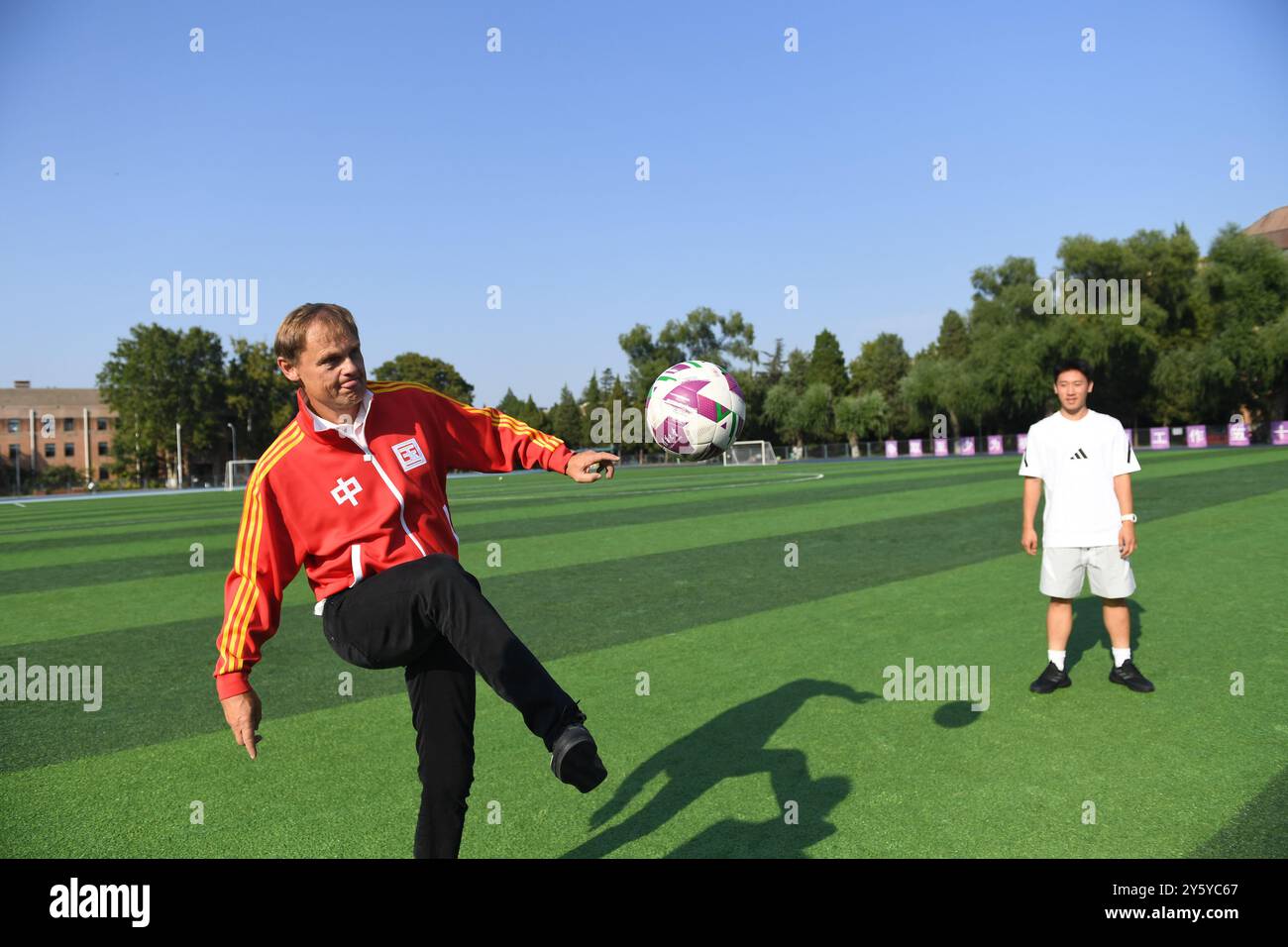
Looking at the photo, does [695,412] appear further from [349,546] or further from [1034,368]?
[1034,368]

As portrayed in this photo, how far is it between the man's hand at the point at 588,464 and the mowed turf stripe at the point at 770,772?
5.65ft

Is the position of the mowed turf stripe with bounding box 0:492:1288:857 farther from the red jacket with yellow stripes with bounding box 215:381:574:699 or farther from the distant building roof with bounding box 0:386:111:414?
the distant building roof with bounding box 0:386:111:414

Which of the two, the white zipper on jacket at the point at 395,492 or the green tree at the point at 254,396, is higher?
the green tree at the point at 254,396

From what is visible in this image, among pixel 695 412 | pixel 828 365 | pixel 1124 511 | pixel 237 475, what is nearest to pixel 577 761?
pixel 695 412

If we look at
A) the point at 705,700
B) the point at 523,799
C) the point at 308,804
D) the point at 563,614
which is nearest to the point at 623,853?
the point at 523,799

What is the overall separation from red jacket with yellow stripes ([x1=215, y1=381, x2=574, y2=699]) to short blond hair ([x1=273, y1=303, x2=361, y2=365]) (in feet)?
0.65

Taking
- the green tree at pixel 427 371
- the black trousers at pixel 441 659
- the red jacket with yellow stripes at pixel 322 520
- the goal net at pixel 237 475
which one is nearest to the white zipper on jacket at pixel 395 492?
the red jacket with yellow stripes at pixel 322 520

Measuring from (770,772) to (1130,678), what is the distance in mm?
3036

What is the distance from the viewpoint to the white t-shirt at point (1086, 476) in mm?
6234

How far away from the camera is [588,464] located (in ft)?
12.3

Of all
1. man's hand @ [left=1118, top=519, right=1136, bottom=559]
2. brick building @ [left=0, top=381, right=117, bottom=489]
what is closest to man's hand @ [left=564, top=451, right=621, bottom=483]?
man's hand @ [left=1118, top=519, right=1136, bottom=559]

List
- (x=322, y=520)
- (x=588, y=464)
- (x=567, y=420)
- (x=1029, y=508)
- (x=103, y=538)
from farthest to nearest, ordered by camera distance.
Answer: (x=567, y=420), (x=103, y=538), (x=1029, y=508), (x=588, y=464), (x=322, y=520)

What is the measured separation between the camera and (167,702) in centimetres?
651

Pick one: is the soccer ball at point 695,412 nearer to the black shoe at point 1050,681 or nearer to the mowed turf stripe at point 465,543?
the black shoe at point 1050,681
